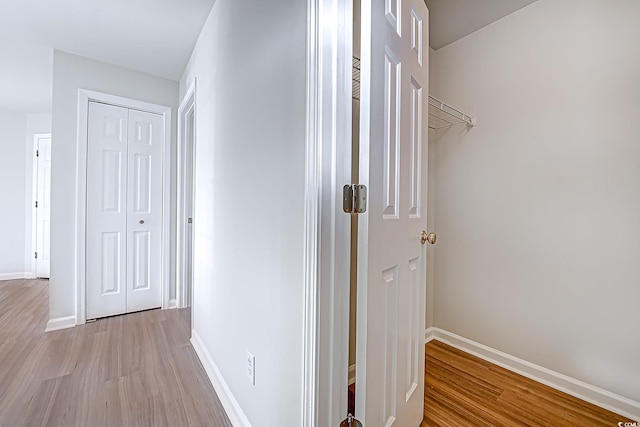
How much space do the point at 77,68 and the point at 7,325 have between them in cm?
230

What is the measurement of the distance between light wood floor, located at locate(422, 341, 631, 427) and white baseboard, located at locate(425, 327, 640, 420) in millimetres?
34

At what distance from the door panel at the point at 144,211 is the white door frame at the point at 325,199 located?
8.09 feet

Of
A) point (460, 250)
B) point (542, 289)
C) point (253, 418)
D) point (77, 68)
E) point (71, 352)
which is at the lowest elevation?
point (71, 352)

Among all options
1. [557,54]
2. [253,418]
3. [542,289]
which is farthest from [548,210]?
[253,418]

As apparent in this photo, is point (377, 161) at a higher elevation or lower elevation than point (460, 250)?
higher

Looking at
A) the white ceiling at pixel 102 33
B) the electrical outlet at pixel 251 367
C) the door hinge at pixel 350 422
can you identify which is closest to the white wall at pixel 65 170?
the white ceiling at pixel 102 33

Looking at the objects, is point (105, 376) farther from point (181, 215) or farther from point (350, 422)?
point (350, 422)

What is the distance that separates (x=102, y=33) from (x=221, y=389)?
2.62 m

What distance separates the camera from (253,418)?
1138 mm

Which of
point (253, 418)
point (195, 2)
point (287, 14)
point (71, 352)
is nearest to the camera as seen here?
point (287, 14)

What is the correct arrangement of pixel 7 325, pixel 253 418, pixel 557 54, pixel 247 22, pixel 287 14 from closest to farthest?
1. pixel 287 14
2. pixel 253 418
3. pixel 247 22
4. pixel 557 54
5. pixel 7 325

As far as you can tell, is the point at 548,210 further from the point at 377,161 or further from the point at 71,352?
the point at 71,352

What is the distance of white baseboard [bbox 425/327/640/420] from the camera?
1338mm

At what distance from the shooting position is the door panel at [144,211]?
8.43 feet
